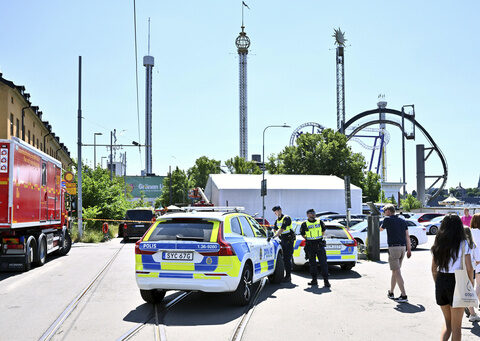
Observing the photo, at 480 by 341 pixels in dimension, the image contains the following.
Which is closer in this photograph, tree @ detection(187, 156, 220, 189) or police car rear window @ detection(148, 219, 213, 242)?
police car rear window @ detection(148, 219, 213, 242)

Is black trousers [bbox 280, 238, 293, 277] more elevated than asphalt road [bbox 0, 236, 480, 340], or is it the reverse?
black trousers [bbox 280, 238, 293, 277]

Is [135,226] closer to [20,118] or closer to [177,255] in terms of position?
Answer: [20,118]

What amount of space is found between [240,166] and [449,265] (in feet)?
259

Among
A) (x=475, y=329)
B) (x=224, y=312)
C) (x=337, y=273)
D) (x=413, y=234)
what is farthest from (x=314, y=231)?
(x=413, y=234)

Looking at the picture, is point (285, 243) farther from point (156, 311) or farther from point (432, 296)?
point (156, 311)

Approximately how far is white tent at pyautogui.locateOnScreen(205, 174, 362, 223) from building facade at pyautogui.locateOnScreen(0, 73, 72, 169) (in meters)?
15.9

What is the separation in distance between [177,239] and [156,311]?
1208 mm

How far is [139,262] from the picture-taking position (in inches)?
309

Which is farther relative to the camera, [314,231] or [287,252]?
[287,252]

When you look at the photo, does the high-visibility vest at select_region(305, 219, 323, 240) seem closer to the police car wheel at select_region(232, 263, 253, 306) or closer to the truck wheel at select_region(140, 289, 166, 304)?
the police car wheel at select_region(232, 263, 253, 306)

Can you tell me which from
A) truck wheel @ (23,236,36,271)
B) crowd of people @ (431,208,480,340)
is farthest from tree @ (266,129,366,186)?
crowd of people @ (431,208,480,340)

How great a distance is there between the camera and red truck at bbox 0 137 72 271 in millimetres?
11734

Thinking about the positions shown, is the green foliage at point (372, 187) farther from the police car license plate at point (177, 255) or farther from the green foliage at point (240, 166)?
the police car license plate at point (177, 255)

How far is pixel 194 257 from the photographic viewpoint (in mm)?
7566
